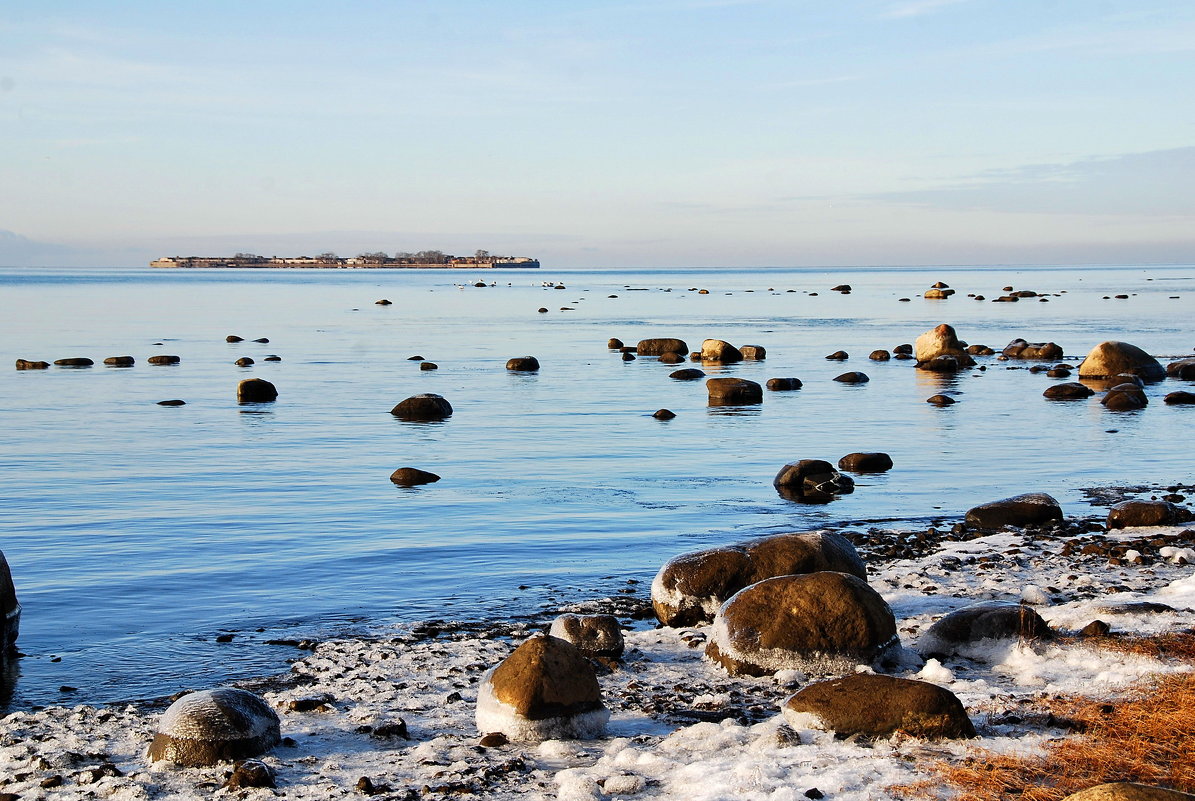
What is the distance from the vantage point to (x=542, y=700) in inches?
332

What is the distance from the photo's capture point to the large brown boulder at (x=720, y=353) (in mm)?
47750

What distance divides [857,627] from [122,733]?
589 centimetres

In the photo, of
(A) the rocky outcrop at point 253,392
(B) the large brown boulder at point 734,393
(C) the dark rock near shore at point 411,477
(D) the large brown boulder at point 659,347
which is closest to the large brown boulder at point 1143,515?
(C) the dark rock near shore at point 411,477

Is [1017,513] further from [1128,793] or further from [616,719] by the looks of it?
[1128,793]

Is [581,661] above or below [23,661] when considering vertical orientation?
above

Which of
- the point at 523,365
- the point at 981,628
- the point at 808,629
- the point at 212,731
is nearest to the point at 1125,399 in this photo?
the point at 523,365

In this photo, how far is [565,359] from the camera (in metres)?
49.5

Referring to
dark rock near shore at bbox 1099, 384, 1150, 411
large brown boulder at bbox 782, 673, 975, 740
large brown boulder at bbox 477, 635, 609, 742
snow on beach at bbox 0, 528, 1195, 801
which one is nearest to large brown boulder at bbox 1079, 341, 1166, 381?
dark rock near shore at bbox 1099, 384, 1150, 411

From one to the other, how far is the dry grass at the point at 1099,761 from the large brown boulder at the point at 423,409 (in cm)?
2349

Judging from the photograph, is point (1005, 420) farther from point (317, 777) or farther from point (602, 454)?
point (317, 777)

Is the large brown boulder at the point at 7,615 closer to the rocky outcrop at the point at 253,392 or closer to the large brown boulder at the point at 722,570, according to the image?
the large brown boulder at the point at 722,570

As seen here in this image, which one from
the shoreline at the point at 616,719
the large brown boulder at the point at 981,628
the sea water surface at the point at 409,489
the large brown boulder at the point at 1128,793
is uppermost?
the large brown boulder at the point at 1128,793

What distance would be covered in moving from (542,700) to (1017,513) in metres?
10.4

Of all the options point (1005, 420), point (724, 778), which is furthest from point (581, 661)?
point (1005, 420)
